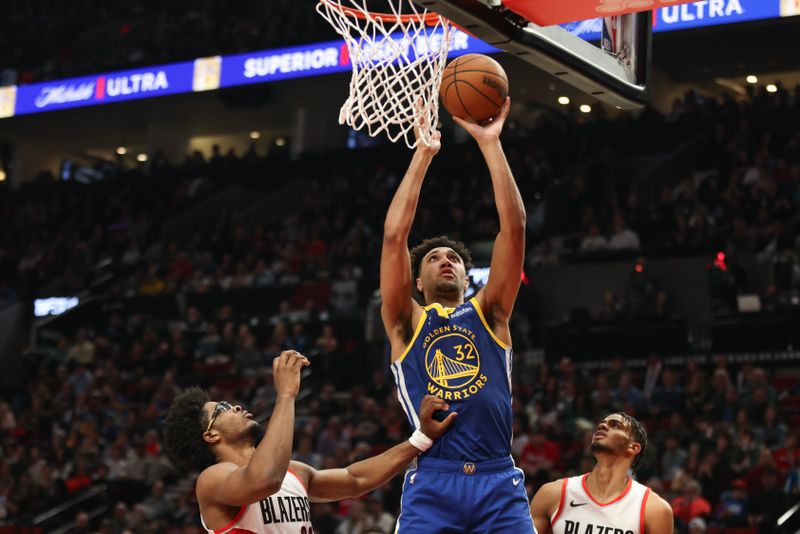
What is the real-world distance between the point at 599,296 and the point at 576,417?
3.35 meters

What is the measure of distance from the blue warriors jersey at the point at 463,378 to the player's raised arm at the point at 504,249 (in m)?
0.06

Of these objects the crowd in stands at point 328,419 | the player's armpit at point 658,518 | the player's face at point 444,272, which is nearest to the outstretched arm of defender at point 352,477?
the player's face at point 444,272

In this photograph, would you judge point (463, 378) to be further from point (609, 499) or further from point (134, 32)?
point (134, 32)

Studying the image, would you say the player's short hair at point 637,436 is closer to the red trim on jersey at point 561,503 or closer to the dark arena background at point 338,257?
the red trim on jersey at point 561,503

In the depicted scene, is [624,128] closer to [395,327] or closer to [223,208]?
[223,208]

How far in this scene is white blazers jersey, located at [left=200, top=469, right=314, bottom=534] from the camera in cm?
431

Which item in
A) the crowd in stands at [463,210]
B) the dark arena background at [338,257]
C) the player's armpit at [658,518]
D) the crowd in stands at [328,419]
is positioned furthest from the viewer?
the crowd in stands at [463,210]

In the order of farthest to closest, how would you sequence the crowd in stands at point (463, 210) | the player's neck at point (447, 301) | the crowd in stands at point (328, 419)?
the crowd in stands at point (463, 210), the crowd in stands at point (328, 419), the player's neck at point (447, 301)

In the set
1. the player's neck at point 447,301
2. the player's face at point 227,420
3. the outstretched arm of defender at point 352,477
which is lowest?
the outstretched arm of defender at point 352,477

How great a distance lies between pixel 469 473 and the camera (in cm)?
415

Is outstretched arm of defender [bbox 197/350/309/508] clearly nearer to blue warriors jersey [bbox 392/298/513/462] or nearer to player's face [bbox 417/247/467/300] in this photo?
blue warriors jersey [bbox 392/298/513/462]

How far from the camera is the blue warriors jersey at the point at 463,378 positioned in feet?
13.7

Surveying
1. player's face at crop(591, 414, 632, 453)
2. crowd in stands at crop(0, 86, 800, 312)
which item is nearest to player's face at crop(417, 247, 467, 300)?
player's face at crop(591, 414, 632, 453)

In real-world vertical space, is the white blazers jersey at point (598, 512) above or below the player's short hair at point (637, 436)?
below
